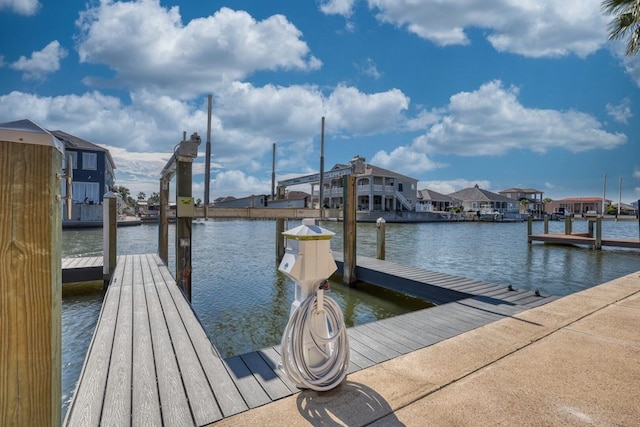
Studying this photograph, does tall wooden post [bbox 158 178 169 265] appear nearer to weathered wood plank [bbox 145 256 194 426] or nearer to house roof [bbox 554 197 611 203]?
weathered wood plank [bbox 145 256 194 426]

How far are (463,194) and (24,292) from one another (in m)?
71.7

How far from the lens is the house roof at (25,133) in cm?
103

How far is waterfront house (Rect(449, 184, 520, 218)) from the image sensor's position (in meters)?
61.7

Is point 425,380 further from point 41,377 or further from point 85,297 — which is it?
point 85,297

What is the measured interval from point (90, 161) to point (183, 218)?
27.8 meters

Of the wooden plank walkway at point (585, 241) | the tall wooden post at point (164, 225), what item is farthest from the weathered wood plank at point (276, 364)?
the wooden plank walkway at point (585, 241)

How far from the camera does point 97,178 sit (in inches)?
1097

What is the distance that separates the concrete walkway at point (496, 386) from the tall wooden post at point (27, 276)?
1.17m

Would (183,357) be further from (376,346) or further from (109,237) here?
(109,237)

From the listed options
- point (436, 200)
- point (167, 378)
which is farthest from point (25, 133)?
point (436, 200)

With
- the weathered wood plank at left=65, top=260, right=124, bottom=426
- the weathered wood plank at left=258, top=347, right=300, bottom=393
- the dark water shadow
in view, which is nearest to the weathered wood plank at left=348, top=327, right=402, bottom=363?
the dark water shadow

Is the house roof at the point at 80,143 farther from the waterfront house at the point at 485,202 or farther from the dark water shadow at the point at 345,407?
the waterfront house at the point at 485,202

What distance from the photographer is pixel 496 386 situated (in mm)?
2418

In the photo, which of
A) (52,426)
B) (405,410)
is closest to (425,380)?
(405,410)
